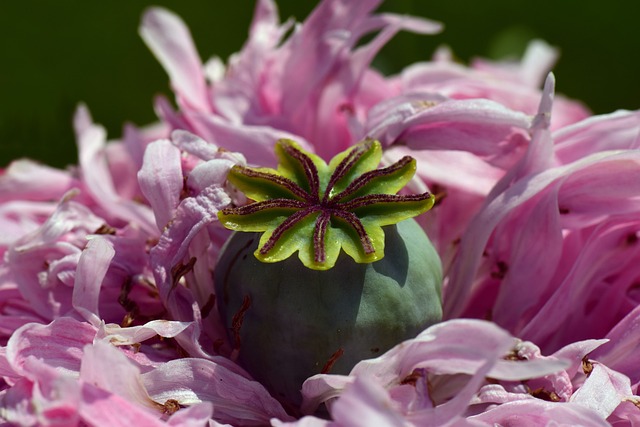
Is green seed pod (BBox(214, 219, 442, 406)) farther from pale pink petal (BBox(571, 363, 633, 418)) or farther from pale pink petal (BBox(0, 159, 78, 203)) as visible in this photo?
pale pink petal (BBox(0, 159, 78, 203))

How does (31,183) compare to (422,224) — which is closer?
(422,224)

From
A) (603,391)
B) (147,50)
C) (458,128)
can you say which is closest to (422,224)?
(458,128)

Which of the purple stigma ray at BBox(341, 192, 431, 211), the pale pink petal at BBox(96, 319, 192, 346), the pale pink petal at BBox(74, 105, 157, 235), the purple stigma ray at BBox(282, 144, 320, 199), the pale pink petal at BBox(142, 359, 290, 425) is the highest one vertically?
the purple stigma ray at BBox(282, 144, 320, 199)

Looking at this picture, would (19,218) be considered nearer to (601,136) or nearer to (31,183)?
(31,183)

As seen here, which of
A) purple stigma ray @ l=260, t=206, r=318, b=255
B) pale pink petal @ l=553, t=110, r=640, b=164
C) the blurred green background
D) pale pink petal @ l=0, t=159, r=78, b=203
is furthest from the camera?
the blurred green background

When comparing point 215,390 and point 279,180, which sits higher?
point 279,180

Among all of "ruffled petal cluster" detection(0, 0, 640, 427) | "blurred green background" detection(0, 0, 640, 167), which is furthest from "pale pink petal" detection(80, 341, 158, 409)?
"blurred green background" detection(0, 0, 640, 167)
